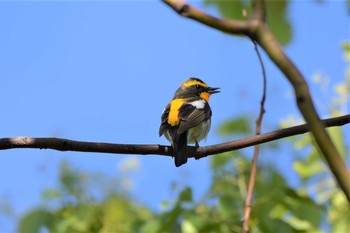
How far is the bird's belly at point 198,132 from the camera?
436 cm

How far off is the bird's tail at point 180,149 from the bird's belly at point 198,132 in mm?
353

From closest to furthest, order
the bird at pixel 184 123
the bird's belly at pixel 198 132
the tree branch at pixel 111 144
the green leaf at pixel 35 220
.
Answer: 1. the tree branch at pixel 111 144
2. the green leaf at pixel 35 220
3. the bird at pixel 184 123
4. the bird's belly at pixel 198 132

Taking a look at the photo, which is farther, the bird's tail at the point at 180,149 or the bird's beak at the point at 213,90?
the bird's beak at the point at 213,90

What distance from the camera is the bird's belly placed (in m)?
4.36

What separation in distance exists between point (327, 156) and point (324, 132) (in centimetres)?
4

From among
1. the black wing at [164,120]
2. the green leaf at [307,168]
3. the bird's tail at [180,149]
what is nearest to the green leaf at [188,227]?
the bird's tail at [180,149]

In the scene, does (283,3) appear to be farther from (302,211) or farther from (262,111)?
(302,211)

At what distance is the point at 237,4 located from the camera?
340cm

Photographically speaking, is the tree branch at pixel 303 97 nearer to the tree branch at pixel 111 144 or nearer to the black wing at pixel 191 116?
the tree branch at pixel 111 144

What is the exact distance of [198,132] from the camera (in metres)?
4.49

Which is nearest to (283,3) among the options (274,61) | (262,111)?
(262,111)

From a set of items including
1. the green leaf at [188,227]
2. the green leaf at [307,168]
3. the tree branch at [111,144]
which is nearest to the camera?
the tree branch at [111,144]

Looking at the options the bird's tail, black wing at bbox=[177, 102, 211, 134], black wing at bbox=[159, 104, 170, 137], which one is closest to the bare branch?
the bird's tail

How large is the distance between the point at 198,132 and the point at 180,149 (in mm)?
949
